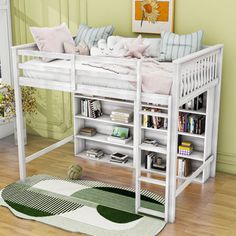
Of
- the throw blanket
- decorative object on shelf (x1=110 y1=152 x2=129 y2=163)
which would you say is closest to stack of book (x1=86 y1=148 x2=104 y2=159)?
decorative object on shelf (x1=110 y1=152 x2=129 y2=163)

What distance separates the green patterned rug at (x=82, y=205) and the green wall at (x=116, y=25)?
3.30 ft

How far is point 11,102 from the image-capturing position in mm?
4973

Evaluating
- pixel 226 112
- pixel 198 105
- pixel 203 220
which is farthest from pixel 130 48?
pixel 203 220

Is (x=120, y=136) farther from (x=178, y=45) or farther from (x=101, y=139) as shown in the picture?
(x=178, y=45)

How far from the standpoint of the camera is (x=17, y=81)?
161 inches

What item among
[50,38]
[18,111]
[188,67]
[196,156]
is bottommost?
[196,156]

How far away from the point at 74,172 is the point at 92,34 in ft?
4.36

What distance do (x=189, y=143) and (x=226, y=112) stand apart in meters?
0.45

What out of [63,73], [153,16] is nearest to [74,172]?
[63,73]

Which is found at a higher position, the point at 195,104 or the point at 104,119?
the point at 195,104

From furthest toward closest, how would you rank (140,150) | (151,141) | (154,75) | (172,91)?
(151,141) < (140,150) < (154,75) < (172,91)

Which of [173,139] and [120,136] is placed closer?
[173,139]

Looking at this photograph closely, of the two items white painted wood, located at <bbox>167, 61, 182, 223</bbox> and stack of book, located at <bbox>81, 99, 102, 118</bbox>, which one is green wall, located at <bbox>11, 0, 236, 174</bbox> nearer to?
stack of book, located at <bbox>81, 99, 102, 118</bbox>

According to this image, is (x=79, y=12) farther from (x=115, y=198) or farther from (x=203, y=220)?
(x=203, y=220)
